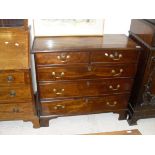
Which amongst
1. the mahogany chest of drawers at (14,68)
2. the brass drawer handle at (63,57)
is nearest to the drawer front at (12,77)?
the mahogany chest of drawers at (14,68)

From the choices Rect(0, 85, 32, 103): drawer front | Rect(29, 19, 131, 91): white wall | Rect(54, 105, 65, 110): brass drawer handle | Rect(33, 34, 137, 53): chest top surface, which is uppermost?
Rect(29, 19, 131, 91): white wall

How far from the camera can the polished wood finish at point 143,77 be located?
1795mm

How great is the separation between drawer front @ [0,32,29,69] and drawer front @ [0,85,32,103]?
24 centimetres

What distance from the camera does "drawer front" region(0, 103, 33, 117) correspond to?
6.12 feet

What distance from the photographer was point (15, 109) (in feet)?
6.22

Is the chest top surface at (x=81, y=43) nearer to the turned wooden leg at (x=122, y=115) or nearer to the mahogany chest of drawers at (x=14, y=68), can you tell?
the mahogany chest of drawers at (x=14, y=68)

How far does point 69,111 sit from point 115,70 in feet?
2.25

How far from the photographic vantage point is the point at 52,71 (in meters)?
1.76

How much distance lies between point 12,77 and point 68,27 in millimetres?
782

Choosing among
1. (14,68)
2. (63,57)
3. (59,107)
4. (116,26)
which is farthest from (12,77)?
(116,26)

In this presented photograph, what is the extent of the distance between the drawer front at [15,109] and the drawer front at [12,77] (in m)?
0.29

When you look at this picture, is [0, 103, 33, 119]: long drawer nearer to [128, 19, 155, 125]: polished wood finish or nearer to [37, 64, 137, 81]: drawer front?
[37, 64, 137, 81]: drawer front

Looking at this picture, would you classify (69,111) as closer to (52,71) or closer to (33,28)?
(52,71)

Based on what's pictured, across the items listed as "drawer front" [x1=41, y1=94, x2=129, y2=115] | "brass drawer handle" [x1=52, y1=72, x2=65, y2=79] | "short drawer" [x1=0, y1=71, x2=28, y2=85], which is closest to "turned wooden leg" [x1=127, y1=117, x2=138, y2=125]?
"drawer front" [x1=41, y1=94, x2=129, y2=115]
